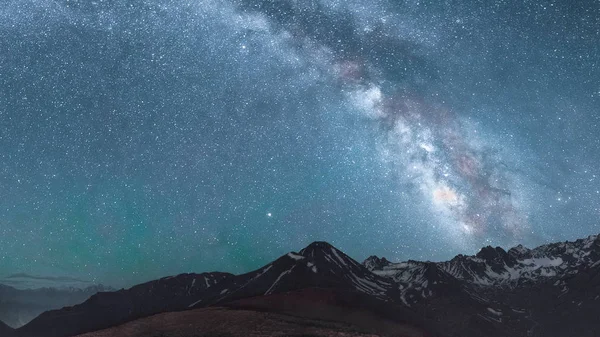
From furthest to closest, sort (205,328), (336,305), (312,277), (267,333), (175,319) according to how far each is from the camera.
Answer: (312,277), (336,305), (175,319), (205,328), (267,333)

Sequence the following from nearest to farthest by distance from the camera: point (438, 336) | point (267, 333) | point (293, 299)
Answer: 1. point (267, 333)
2. point (293, 299)
3. point (438, 336)

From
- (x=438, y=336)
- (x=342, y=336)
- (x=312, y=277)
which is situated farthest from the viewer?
(x=312, y=277)

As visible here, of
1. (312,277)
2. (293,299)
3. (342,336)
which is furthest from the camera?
(312,277)

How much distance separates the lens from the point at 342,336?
69.2m

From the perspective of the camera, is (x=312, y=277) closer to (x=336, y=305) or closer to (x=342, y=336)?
(x=336, y=305)

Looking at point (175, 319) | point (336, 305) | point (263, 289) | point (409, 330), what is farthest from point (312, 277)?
point (175, 319)

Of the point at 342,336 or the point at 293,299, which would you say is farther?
the point at 293,299

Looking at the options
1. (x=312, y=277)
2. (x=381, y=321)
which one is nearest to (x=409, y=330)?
(x=381, y=321)

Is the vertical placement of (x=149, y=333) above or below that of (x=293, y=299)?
below

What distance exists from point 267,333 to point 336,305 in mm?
68657

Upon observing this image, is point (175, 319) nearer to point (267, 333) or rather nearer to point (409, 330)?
point (267, 333)

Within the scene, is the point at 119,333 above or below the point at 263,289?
below

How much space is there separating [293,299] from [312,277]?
6159 centimetres

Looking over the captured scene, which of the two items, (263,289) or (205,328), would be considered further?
(263,289)
